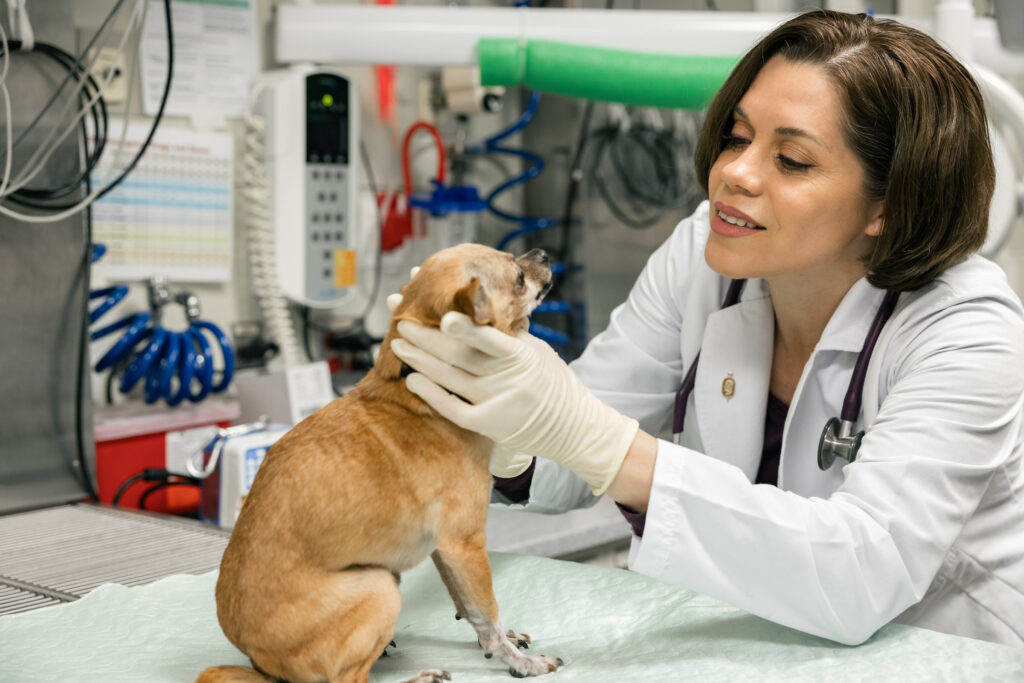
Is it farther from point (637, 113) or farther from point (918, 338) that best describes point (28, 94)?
point (637, 113)

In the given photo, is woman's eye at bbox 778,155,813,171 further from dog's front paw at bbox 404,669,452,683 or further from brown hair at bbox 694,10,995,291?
dog's front paw at bbox 404,669,452,683

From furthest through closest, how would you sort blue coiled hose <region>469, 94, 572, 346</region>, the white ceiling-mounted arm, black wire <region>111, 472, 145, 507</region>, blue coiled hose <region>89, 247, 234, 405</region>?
1. blue coiled hose <region>469, 94, 572, 346</region>
2. blue coiled hose <region>89, 247, 234, 405</region>
3. black wire <region>111, 472, 145, 507</region>
4. the white ceiling-mounted arm

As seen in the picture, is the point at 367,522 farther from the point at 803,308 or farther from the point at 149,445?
the point at 149,445

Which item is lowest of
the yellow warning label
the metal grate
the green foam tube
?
the metal grate

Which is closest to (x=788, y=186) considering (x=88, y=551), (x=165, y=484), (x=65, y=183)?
(x=88, y=551)

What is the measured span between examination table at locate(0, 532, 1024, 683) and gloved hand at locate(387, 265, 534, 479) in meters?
0.15

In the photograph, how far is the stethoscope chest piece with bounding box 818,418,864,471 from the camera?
1196mm

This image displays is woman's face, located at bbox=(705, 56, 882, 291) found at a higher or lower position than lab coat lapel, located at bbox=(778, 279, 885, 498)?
higher

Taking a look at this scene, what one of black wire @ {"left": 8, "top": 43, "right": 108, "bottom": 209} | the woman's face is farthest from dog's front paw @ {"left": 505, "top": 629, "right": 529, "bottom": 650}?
black wire @ {"left": 8, "top": 43, "right": 108, "bottom": 209}

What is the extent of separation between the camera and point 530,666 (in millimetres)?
1033

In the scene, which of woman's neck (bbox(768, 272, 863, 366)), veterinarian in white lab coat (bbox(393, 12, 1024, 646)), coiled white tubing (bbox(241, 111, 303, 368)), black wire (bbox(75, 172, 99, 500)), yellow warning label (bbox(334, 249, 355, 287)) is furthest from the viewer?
yellow warning label (bbox(334, 249, 355, 287))

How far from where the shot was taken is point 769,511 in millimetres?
1053

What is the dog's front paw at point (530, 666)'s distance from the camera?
1030mm

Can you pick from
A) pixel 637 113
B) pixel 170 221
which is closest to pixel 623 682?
pixel 170 221
